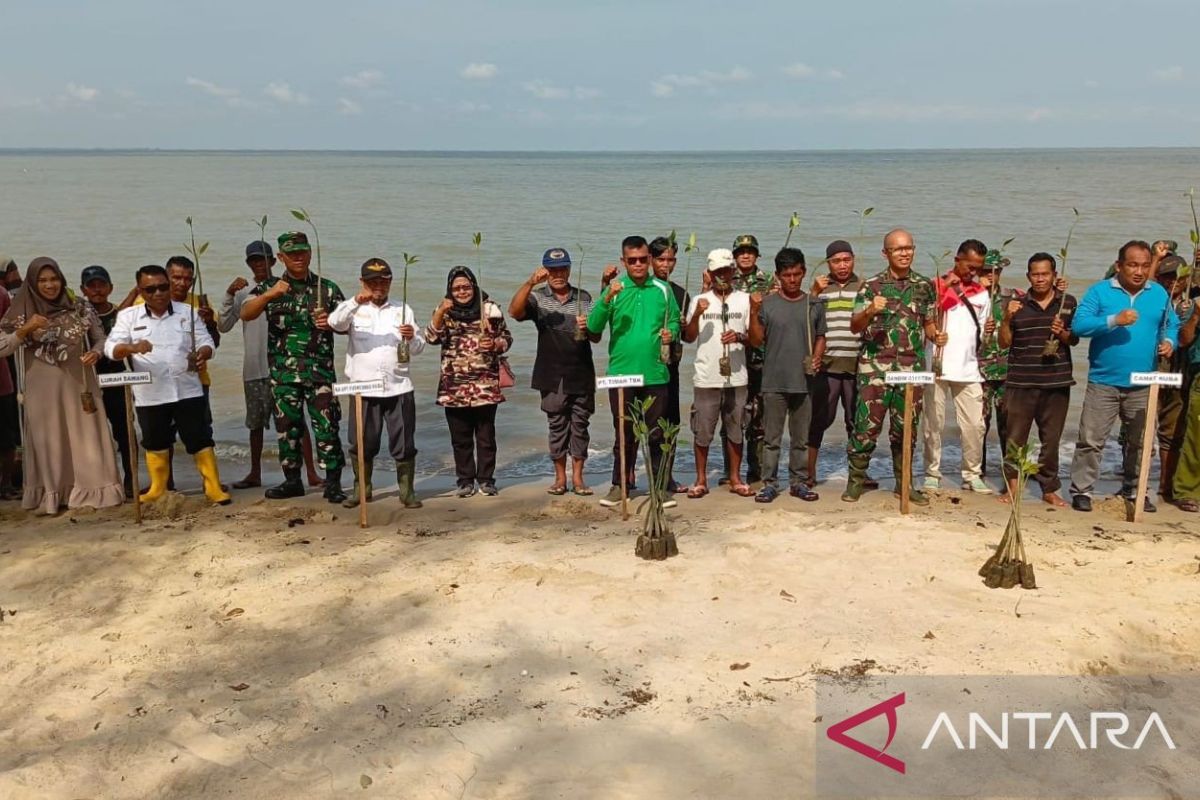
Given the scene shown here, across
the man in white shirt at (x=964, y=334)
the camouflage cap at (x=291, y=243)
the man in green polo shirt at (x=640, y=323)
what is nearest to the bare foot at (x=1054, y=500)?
the man in white shirt at (x=964, y=334)

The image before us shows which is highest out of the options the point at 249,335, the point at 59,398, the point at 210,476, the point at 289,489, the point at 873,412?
the point at 249,335

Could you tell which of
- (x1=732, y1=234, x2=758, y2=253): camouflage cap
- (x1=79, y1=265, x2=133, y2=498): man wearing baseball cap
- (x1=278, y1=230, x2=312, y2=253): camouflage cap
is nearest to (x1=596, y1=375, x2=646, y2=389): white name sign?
(x1=732, y1=234, x2=758, y2=253): camouflage cap

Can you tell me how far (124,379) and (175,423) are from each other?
656mm

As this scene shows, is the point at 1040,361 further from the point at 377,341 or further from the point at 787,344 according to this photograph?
the point at 377,341

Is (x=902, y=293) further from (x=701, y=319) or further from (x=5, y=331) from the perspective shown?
(x=5, y=331)

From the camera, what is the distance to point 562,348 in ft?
24.0

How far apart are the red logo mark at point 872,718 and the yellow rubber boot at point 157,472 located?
5.12 m

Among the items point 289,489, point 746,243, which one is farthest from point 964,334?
point 289,489

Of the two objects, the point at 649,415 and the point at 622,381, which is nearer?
the point at 622,381

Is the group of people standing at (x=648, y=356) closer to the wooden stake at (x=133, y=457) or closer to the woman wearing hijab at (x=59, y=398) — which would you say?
the woman wearing hijab at (x=59, y=398)

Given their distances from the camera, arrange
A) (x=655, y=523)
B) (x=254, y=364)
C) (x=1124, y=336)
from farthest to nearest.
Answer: (x=254, y=364)
(x=1124, y=336)
(x=655, y=523)

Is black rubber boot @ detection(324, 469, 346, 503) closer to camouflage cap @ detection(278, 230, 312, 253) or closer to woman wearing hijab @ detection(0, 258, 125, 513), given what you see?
woman wearing hijab @ detection(0, 258, 125, 513)

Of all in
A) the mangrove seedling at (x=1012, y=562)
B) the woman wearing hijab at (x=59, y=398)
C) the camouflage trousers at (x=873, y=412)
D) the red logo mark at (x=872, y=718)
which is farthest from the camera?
the camouflage trousers at (x=873, y=412)

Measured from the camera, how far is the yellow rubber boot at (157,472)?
→ 7.23m
